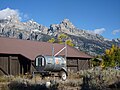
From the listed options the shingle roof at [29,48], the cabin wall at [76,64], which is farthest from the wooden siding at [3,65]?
the cabin wall at [76,64]

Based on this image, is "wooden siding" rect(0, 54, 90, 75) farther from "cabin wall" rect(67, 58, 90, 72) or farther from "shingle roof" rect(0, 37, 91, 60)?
"cabin wall" rect(67, 58, 90, 72)

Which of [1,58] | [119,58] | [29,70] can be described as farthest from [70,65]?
[119,58]

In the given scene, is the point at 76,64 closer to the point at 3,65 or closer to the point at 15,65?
the point at 15,65

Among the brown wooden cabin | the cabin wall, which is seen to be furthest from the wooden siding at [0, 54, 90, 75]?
the cabin wall

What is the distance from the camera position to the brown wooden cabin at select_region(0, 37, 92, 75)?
39031mm

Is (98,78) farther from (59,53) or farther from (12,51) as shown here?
(59,53)

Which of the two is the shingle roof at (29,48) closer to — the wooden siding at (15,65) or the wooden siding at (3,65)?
the wooden siding at (15,65)

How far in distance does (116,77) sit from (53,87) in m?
4.04

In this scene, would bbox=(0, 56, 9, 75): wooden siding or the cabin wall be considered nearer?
bbox=(0, 56, 9, 75): wooden siding

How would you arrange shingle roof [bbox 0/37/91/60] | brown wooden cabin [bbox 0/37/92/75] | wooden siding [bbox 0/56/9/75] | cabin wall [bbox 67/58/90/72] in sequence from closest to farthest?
wooden siding [bbox 0/56/9/75], brown wooden cabin [bbox 0/37/92/75], shingle roof [bbox 0/37/91/60], cabin wall [bbox 67/58/90/72]

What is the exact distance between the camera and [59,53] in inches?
1784

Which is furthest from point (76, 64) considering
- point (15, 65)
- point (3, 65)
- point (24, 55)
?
point (3, 65)

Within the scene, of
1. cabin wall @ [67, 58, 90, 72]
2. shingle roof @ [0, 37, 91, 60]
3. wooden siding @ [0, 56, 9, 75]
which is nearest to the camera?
wooden siding @ [0, 56, 9, 75]

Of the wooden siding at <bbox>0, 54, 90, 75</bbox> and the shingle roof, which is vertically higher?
the shingle roof
